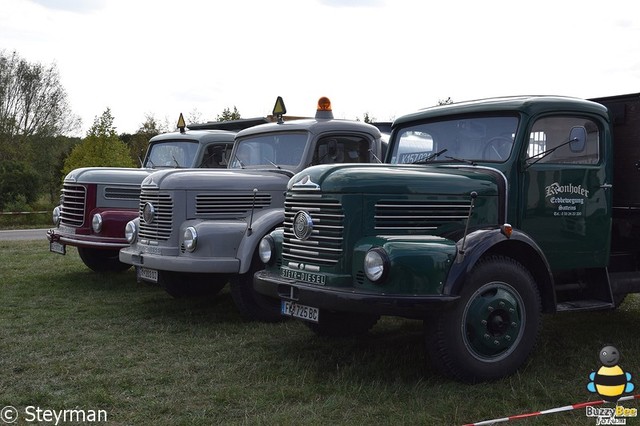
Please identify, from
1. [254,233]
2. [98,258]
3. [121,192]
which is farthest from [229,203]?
[98,258]

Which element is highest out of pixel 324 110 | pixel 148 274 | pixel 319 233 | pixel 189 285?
pixel 324 110

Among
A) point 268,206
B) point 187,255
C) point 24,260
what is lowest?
point 24,260

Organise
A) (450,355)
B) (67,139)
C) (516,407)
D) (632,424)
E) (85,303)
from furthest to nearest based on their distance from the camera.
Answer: (67,139) → (85,303) → (450,355) → (516,407) → (632,424)

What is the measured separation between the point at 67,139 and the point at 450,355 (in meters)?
31.3

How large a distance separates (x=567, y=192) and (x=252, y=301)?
10.1ft

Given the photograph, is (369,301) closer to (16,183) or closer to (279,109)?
(279,109)

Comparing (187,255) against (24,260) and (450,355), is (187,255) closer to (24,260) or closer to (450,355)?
(450,355)

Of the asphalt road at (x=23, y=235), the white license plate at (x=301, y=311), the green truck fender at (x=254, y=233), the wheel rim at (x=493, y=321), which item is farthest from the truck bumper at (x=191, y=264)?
the asphalt road at (x=23, y=235)

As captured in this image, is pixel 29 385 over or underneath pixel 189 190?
underneath

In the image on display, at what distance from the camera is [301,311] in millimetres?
5195

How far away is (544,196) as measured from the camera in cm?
554

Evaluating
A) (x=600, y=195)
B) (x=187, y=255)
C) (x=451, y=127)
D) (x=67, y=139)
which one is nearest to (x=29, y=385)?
(x=187, y=255)

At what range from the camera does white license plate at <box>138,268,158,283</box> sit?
7.18m

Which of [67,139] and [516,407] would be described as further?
[67,139]
